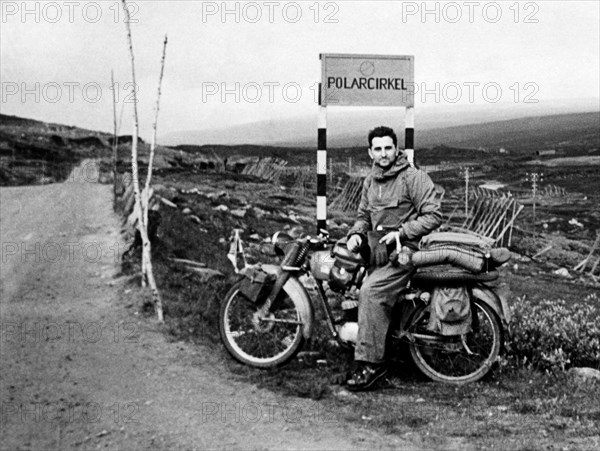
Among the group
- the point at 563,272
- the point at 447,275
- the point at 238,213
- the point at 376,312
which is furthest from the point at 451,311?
the point at 563,272

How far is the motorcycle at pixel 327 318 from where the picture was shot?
20.0 ft

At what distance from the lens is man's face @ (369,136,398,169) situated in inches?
243

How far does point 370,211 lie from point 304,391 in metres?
1.48

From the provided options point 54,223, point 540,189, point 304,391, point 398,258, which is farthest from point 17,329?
point 540,189

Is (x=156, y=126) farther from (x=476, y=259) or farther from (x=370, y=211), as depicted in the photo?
(x=476, y=259)

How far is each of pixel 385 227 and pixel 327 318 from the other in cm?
90

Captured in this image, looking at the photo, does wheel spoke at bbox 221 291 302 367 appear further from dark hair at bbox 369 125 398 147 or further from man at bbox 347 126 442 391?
dark hair at bbox 369 125 398 147

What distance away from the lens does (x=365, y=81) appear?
982 centimetres

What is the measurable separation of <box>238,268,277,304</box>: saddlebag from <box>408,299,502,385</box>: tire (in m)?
1.15

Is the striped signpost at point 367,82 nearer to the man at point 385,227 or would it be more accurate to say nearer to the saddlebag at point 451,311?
the man at point 385,227

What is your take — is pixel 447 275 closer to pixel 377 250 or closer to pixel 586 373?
pixel 377 250

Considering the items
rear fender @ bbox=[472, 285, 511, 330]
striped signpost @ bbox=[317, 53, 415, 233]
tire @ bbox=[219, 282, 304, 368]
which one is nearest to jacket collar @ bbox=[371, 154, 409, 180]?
rear fender @ bbox=[472, 285, 511, 330]

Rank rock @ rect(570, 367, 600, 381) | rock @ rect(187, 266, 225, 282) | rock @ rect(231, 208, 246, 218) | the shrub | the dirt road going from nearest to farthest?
the dirt road, rock @ rect(570, 367, 600, 381), the shrub, rock @ rect(187, 266, 225, 282), rock @ rect(231, 208, 246, 218)

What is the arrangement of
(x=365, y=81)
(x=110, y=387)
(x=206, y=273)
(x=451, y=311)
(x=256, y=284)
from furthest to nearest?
(x=206, y=273)
(x=365, y=81)
(x=256, y=284)
(x=110, y=387)
(x=451, y=311)
